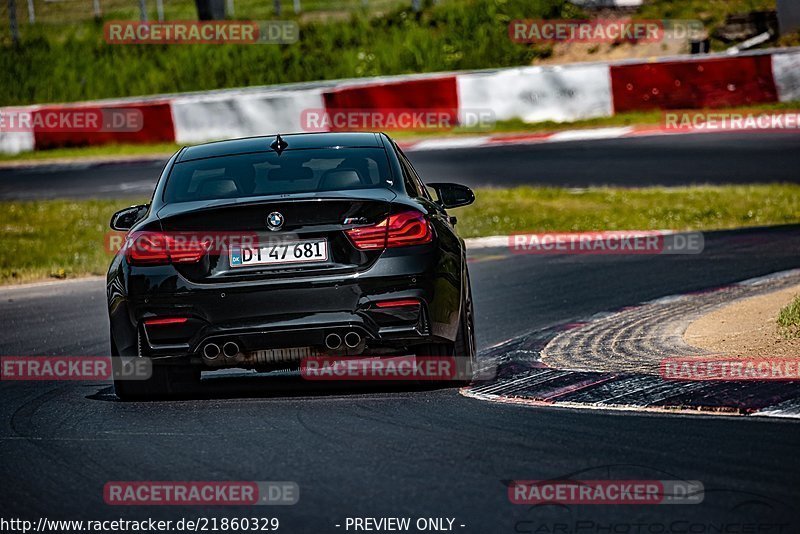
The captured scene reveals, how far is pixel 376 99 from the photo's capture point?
26641mm

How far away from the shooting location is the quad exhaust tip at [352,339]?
724cm

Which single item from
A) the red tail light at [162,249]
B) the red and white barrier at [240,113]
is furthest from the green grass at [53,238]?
the red tail light at [162,249]

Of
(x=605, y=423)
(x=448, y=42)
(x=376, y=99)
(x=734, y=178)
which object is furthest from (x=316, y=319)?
(x=448, y=42)

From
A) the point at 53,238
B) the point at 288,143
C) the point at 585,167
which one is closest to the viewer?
the point at 288,143

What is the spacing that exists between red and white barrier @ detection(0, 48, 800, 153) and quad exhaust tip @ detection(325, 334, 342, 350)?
18555 millimetres

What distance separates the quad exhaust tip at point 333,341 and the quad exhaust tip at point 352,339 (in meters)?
0.03

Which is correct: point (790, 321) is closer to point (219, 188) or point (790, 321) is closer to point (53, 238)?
point (219, 188)

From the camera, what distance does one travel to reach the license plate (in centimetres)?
724

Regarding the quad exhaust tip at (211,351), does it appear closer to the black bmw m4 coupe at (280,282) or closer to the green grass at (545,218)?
the black bmw m4 coupe at (280,282)

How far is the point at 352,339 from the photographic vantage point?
7.25m

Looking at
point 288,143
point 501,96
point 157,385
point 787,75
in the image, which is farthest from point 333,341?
point 501,96

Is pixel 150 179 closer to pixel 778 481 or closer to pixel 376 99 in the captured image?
pixel 376 99

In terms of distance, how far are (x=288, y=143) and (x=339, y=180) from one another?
Result: 2.46ft

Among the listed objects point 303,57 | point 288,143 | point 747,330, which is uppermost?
point 303,57
